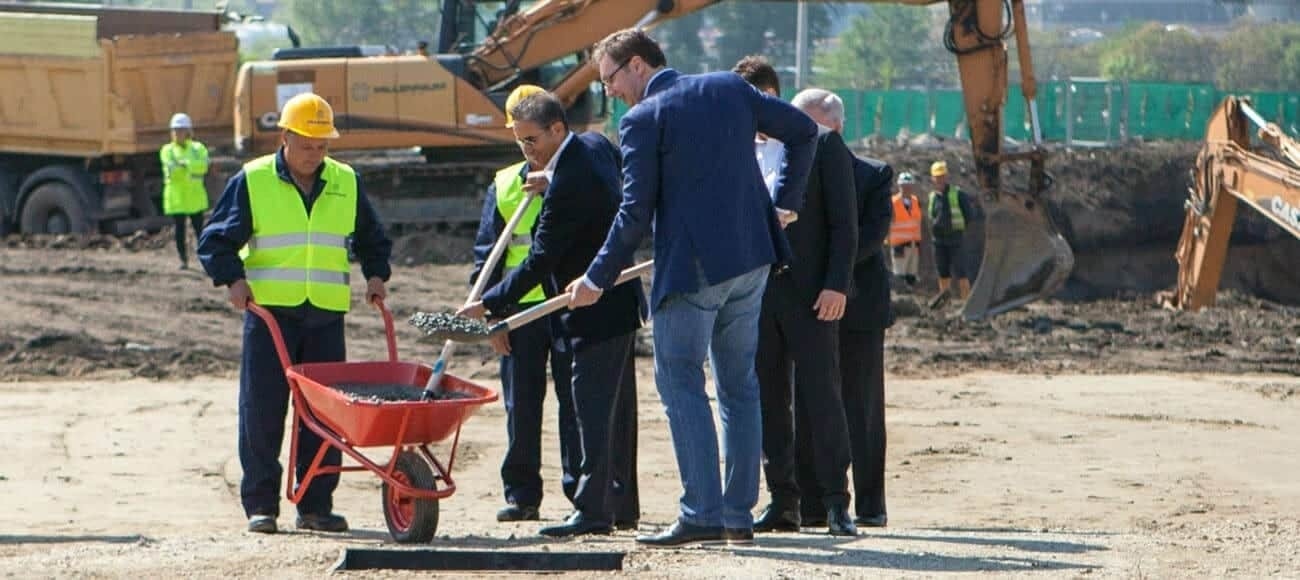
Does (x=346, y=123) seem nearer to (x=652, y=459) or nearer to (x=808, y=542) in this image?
(x=652, y=459)

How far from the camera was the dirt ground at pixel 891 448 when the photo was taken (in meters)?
7.05

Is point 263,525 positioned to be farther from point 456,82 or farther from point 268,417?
point 456,82

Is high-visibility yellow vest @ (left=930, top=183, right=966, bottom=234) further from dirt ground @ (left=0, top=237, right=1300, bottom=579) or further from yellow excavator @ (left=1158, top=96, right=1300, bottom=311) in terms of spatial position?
yellow excavator @ (left=1158, top=96, right=1300, bottom=311)

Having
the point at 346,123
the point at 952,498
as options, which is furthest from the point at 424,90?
the point at 952,498

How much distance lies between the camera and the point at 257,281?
8297 millimetres

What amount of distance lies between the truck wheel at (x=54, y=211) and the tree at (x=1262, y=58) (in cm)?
3001

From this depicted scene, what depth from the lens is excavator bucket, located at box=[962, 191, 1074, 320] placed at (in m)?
18.3

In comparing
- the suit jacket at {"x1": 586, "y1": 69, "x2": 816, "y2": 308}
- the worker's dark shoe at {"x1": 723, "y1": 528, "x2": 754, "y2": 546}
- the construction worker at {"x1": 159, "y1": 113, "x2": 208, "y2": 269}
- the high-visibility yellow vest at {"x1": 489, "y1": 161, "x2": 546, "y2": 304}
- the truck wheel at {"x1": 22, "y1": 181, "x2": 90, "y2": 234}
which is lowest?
the truck wheel at {"x1": 22, "y1": 181, "x2": 90, "y2": 234}

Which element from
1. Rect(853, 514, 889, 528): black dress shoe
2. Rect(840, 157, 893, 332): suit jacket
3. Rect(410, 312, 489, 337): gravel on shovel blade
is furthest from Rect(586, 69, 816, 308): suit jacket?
Rect(853, 514, 889, 528): black dress shoe

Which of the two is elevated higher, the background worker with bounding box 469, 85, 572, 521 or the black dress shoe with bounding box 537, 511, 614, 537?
the background worker with bounding box 469, 85, 572, 521

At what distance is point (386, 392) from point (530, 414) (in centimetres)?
85

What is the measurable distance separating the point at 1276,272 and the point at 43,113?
15.5 meters

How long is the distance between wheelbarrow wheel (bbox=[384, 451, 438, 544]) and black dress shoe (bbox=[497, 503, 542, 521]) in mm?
903

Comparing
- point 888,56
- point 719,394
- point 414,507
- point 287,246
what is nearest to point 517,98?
point 287,246
